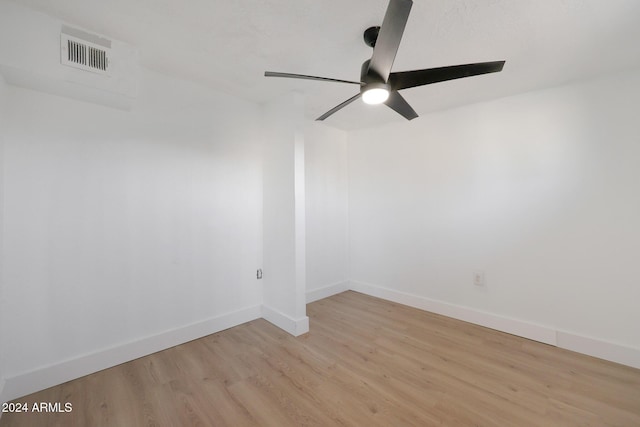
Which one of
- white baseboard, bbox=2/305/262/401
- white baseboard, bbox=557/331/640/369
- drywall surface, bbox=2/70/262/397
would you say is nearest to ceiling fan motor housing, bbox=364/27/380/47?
drywall surface, bbox=2/70/262/397

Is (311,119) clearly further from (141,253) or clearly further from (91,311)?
(91,311)

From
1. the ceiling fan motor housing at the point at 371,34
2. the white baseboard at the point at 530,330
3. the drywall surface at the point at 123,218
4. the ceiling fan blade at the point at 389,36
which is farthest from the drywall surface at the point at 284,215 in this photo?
the white baseboard at the point at 530,330

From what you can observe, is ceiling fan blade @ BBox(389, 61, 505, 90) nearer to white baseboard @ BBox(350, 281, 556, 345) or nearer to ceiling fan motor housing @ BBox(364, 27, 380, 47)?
ceiling fan motor housing @ BBox(364, 27, 380, 47)

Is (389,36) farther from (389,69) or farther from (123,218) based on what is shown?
Answer: (123,218)

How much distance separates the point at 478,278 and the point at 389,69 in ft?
7.77

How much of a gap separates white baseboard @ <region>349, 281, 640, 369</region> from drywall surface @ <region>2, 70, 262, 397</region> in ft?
6.36

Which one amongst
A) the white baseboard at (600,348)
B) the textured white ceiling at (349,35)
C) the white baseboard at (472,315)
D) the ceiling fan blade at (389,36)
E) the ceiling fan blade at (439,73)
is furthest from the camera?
the white baseboard at (472,315)

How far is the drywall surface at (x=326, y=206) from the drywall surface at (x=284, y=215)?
663 mm

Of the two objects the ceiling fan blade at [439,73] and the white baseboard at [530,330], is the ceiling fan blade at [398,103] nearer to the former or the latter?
the ceiling fan blade at [439,73]

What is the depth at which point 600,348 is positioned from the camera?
2.09m

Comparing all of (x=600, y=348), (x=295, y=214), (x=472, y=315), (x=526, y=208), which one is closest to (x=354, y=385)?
(x=295, y=214)

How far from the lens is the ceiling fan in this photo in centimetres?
109

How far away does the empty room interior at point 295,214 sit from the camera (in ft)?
5.05

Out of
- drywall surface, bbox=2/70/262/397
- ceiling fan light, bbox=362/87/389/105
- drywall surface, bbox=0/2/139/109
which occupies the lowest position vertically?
drywall surface, bbox=2/70/262/397
